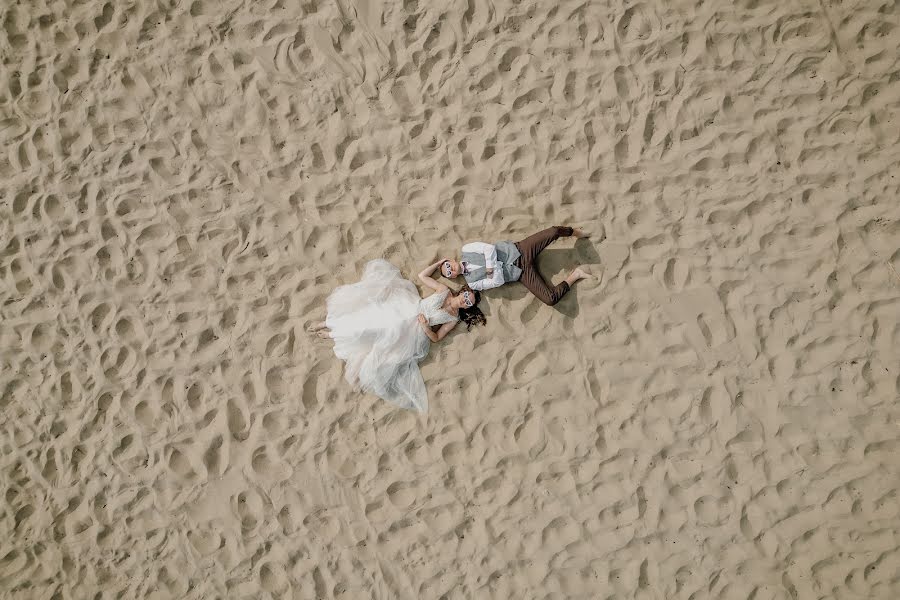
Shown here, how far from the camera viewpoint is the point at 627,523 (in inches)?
178

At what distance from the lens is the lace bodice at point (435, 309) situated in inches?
179

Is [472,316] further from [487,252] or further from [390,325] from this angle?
[390,325]

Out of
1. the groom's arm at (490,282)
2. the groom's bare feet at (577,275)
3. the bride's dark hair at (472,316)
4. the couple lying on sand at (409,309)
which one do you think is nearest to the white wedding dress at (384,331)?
the couple lying on sand at (409,309)

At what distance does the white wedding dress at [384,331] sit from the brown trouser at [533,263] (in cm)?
65

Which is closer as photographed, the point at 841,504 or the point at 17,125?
the point at 841,504

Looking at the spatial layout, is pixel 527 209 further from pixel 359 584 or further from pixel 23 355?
pixel 23 355

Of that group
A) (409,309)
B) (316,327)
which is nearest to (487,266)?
(409,309)

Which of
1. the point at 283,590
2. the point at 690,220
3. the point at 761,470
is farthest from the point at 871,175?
the point at 283,590

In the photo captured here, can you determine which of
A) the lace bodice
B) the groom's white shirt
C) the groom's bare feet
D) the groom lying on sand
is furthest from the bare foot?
the groom's bare feet

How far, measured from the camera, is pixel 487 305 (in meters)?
4.71

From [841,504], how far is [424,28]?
4.98 metres

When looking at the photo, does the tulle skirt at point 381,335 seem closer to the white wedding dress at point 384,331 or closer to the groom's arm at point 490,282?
the white wedding dress at point 384,331

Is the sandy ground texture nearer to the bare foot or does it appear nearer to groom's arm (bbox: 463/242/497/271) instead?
the bare foot

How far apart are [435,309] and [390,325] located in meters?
0.37
